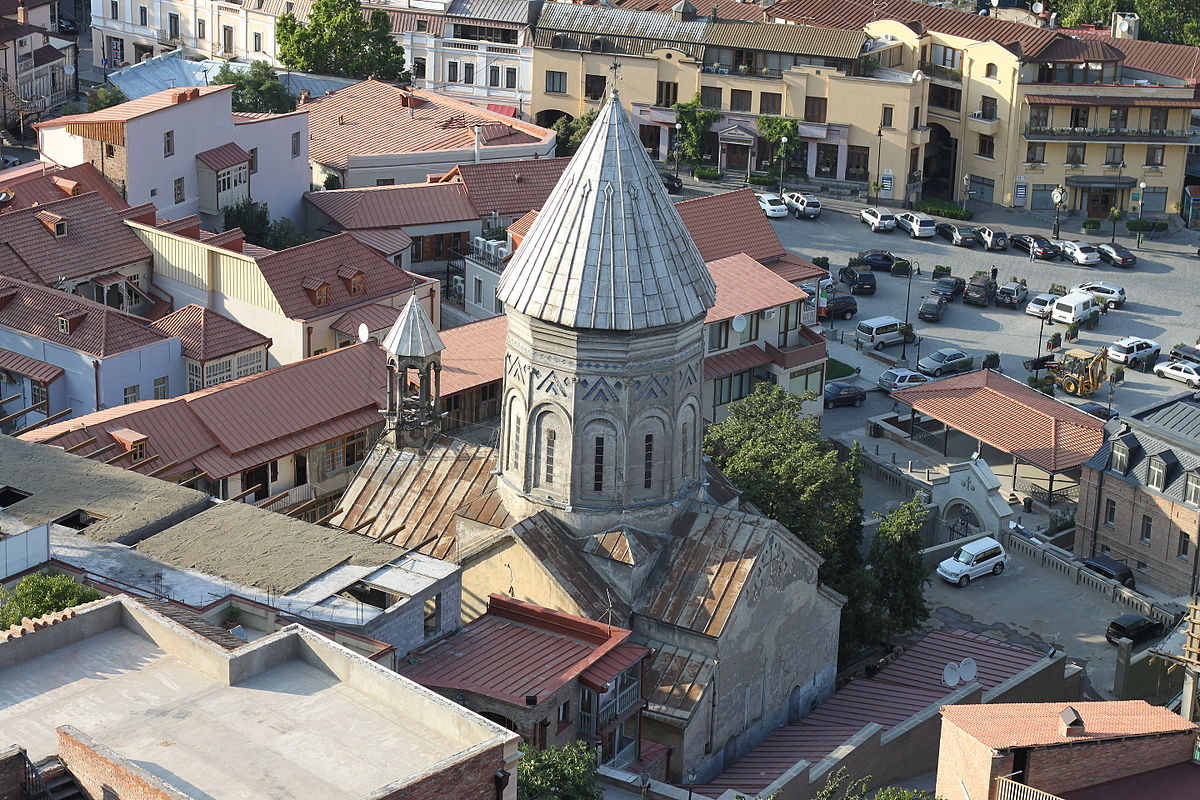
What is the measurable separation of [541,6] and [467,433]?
2391 inches

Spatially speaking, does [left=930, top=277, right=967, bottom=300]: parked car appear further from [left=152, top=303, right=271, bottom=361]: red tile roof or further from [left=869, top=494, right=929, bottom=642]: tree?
[left=869, top=494, right=929, bottom=642]: tree

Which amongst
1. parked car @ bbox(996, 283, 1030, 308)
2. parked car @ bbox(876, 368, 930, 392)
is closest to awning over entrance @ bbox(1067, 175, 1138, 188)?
parked car @ bbox(996, 283, 1030, 308)

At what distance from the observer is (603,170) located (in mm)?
63062

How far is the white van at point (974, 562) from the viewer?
84.3 m

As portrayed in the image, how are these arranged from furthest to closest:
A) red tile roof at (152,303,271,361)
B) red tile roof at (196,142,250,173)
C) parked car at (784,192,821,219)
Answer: parked car at (784,192,821,219) < red tile roof at (196,142,250,173) < red tile roof at (152,303,271,361)

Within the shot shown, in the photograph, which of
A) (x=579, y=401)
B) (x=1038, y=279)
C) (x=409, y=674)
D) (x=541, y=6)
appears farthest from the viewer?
(x=541, y=6)

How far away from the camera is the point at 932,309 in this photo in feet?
376

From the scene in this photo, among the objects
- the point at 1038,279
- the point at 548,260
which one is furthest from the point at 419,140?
the point at 548,260

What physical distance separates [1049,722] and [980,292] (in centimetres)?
6107

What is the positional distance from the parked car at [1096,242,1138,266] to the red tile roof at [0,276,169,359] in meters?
60.6

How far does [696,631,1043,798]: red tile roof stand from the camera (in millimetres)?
64000

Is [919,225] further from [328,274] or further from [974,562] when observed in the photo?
[974,562]

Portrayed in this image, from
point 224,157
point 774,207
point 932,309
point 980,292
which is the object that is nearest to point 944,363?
point 932,309

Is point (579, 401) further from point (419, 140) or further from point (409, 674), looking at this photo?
point (419, 140)
